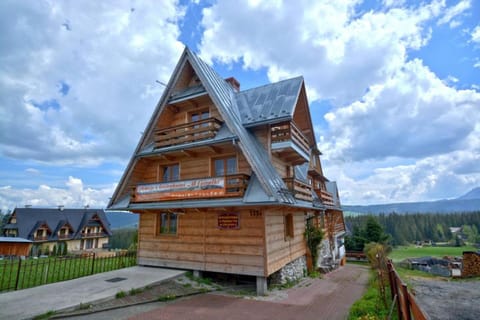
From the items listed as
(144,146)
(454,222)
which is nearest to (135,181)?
(144,146)

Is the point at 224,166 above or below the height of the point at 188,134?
below

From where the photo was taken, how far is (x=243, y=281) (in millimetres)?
12078

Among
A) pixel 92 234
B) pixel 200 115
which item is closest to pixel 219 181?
pixel 200 115

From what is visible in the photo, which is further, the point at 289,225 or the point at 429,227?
the point at 429,227

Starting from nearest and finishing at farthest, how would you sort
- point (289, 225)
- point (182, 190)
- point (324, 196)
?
1. point (182, 190)
2. point (289, 225)
3. point (324, 196)

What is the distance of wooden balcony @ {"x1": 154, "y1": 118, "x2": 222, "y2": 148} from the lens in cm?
1196

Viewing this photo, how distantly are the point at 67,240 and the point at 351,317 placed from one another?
1891 inches

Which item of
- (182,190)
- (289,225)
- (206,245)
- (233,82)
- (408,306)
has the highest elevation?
(233,82)

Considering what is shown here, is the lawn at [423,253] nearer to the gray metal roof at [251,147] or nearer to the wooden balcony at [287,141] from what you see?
the wooden balcony at [287,141]

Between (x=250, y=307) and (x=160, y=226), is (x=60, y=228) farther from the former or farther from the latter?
(x=250, y=307)

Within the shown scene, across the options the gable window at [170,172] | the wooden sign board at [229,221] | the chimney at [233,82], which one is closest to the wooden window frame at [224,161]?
the wooden sign board at [229,221]

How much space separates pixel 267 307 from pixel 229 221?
3657mm

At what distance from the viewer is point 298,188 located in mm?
12094

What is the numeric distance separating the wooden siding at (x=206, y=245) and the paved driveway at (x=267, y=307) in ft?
4.19
